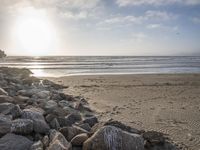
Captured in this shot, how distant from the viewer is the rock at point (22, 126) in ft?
17.8

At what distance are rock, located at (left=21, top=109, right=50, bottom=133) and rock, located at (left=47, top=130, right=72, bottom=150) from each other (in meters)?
0.25

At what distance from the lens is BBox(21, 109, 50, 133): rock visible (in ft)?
18.9

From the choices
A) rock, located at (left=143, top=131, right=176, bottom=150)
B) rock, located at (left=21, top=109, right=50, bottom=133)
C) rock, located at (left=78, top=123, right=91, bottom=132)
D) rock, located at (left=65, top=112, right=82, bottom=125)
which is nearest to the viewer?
rock, located at (left=21, top=109, right=50, bottom=133)

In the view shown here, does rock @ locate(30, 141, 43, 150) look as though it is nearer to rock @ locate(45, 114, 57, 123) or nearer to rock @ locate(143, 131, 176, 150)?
rock @ locate(45, 114, 57, 123)

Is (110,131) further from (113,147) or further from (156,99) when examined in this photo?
(156,99)

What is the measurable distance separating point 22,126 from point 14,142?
21.5 inches

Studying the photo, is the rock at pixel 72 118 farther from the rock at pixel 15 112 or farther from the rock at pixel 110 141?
the rock at pixel 110 141

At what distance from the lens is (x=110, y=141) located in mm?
4965

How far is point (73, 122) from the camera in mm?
7113

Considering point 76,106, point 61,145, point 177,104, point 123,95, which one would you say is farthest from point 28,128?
point 123,95

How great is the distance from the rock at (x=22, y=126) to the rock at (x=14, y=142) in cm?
21

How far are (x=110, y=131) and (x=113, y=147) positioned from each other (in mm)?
308

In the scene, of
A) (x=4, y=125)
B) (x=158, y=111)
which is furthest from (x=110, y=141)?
(x=158, y=111)

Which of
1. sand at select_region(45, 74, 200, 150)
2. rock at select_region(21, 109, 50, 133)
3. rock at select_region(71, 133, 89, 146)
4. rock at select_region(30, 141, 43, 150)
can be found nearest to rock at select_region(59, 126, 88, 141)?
rock at select_region(71, 133, 89, 146)
